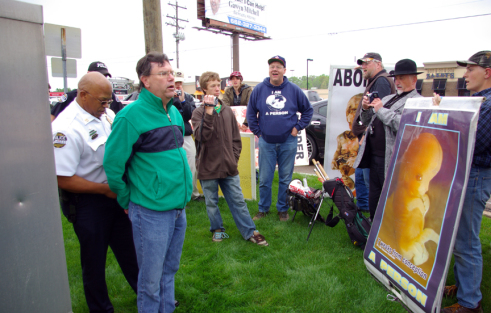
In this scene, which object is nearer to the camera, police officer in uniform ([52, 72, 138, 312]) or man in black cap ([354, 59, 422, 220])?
police officer in uniform ([52, 72, 138, 312])

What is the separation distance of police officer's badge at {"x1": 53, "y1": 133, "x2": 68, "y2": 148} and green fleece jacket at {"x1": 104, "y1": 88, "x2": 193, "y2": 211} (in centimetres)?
30

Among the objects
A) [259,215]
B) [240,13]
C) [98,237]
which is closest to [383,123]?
[259,215]

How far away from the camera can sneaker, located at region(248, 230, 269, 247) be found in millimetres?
3730

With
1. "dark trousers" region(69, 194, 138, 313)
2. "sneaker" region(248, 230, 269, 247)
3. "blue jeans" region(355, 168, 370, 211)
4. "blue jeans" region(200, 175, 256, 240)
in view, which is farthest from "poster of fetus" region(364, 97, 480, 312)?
"dark trousers" region(69, 194, 138, 313)

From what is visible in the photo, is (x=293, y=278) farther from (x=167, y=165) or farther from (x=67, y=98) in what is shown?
(x=67, y=98)

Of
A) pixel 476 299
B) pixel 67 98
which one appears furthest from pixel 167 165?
pixel 476 299

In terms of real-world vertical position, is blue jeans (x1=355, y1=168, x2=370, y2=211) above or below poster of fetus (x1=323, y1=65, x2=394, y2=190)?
below

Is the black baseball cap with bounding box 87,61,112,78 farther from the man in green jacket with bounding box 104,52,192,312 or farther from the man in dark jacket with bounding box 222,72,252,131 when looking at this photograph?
the man in dark jacket with bounding box 222,72,252,131

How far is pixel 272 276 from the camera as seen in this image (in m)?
3.05

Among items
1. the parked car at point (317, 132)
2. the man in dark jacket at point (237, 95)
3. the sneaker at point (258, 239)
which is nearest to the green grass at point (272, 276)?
the sneaker at point (258, 239)

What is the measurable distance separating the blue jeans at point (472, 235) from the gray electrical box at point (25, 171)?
2.68 m

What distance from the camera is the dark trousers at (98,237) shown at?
2.19 m

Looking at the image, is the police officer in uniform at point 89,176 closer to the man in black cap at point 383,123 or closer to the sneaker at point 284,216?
the man in black cap at point 383,123

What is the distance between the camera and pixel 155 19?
5.60m
